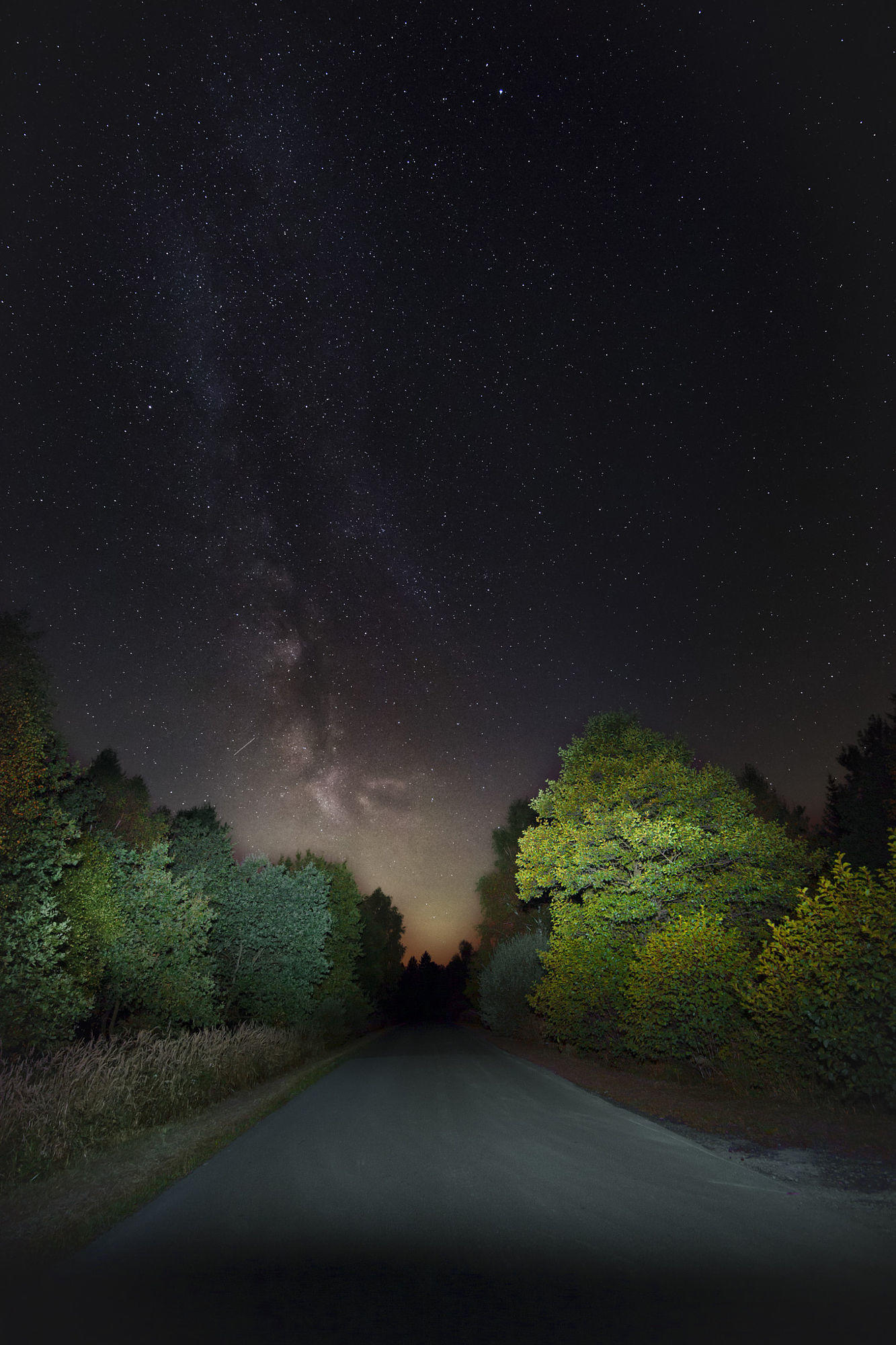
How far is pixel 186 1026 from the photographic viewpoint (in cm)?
2786

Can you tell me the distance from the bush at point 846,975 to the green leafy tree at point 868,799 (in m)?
33.2

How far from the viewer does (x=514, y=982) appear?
32500 millimetres

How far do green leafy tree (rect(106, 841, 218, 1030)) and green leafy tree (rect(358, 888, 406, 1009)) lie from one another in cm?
2789

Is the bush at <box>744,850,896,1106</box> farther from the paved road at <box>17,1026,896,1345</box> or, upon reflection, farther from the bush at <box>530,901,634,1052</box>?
the bush at <box>530,901,634,1052</box>

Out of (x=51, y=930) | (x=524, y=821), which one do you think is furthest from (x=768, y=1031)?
(x=524, y=821)

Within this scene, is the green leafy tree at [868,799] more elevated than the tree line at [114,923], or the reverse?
the green leafy tree at [868,799]

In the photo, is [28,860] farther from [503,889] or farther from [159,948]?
[503,889]

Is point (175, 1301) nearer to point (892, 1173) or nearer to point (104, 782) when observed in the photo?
point (892, 1173)

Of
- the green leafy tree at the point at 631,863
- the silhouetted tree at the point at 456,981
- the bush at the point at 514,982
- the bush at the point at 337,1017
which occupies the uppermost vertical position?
the green leafy tree at the point at 631,863

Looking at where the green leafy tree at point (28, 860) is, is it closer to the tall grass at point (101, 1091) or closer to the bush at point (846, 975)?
the tall grass at point (101, 1091)

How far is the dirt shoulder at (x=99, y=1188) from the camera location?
5.20 metres

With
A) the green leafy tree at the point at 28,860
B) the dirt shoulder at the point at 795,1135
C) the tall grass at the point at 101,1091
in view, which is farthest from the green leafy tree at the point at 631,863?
the green leafy tree at the point at 28,860

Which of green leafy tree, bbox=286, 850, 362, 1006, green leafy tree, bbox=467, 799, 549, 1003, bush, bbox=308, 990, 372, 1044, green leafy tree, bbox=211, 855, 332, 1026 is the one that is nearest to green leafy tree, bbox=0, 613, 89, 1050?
green leafy tree, bbox=211, 855, 332, 1026

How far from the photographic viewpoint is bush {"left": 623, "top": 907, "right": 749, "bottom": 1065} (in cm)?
1299
